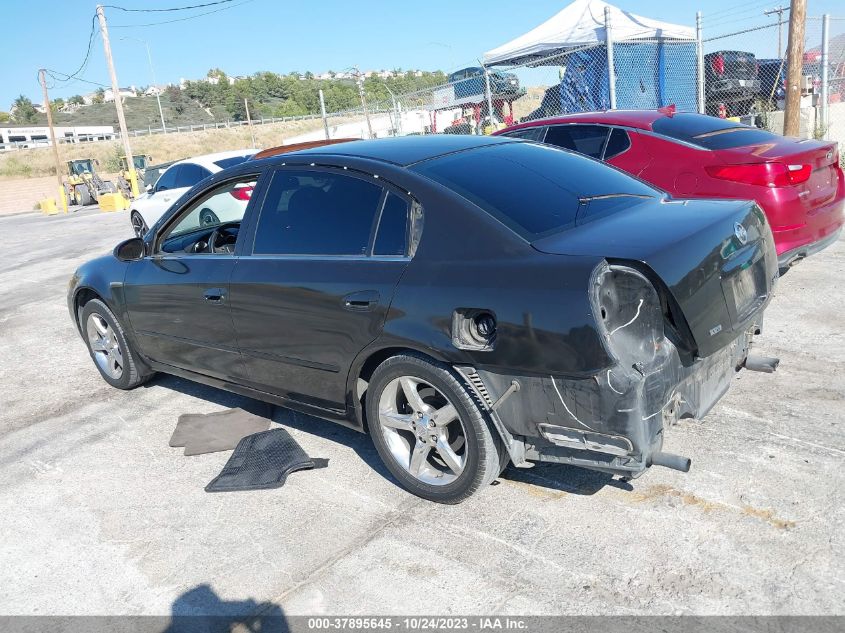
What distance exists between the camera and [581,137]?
272 inches

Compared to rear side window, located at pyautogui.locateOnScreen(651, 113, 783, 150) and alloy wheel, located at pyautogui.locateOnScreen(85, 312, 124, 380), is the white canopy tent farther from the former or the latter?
alloy wheel, located at pyautogui.locateOnScreen(85, 312, 124, 380)

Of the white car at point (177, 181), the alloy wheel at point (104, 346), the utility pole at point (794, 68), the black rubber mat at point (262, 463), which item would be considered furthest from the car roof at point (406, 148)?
the utility pole at point (794, 68)

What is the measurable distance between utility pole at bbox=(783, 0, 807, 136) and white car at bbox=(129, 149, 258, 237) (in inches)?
319

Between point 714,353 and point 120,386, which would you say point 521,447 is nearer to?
point 714,353

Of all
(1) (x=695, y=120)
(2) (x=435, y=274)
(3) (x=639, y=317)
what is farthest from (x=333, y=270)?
(1) (x=695, y=120)

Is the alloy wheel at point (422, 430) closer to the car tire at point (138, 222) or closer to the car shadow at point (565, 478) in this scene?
the car shadow at point (565, 478)

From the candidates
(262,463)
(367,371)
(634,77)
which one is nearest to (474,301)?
(367,371)

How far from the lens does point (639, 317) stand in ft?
9.45

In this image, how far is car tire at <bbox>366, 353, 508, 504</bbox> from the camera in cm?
316

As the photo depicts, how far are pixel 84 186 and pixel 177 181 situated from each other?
76.6 ft

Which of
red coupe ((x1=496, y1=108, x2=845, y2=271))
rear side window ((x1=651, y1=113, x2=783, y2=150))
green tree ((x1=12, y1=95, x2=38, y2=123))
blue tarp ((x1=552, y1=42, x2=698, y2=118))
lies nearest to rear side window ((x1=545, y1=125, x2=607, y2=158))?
red coupe ((x1=496, y1=108, x2=845, y2=271))

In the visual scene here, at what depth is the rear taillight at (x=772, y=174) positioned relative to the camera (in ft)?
17.8

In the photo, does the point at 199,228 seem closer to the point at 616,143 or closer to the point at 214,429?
the point at 214,429

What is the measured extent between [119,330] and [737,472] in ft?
13.5
